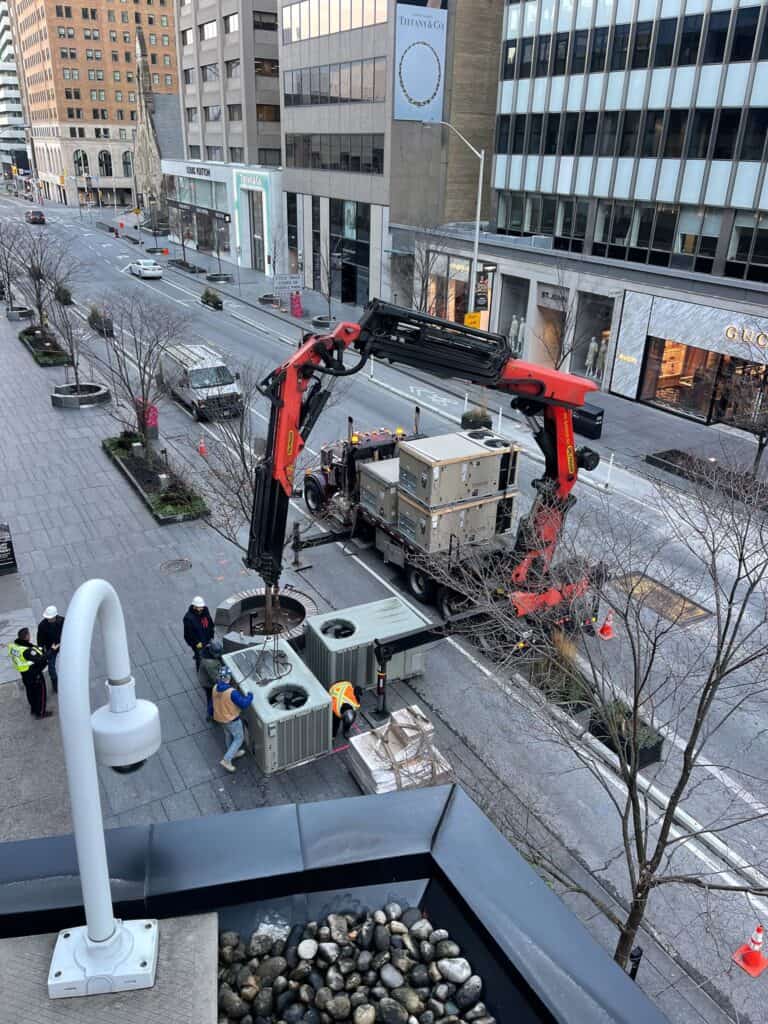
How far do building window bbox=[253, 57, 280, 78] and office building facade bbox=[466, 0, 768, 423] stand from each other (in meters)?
34.6

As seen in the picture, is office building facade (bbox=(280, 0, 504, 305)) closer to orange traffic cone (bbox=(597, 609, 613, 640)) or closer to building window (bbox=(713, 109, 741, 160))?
building window (bbox=(713, 109, 741, 160))

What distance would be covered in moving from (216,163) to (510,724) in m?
69.2

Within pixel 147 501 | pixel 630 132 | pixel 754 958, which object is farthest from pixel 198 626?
pixel 630 132

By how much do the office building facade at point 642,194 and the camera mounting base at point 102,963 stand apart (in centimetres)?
2276

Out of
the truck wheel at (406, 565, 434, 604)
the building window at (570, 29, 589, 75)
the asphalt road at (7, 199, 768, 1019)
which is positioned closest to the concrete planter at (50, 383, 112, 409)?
the asphalt road at (7, 199, 768, 1019)

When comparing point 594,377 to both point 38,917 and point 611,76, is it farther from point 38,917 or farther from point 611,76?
point 38,917

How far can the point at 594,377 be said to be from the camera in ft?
118

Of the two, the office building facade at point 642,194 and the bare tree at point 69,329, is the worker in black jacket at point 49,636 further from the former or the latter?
the office building facade at point 642,194

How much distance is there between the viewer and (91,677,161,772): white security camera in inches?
173

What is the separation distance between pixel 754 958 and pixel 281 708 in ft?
23.6

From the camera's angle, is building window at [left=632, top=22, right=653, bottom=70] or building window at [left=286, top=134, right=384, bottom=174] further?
building window at [left=286, top=134, right=384, bottom=174]

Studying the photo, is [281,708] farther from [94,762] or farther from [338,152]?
[338,152]

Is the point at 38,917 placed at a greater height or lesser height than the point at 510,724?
greater

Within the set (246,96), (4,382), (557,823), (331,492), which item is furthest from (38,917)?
(246,96)
